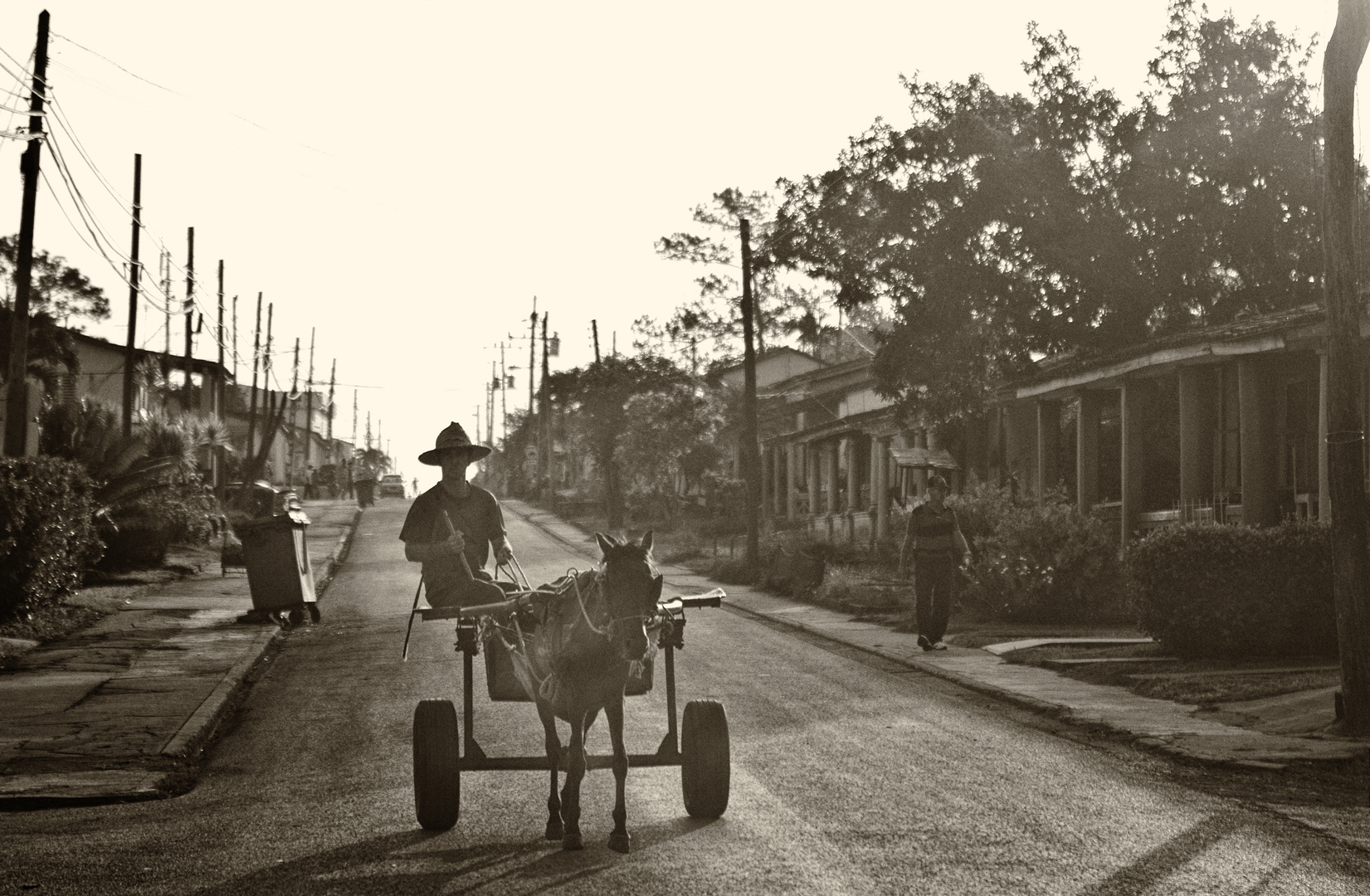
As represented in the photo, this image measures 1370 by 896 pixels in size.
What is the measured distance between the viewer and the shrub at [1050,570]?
19859 mm

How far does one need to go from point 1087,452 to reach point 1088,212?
16.6ft

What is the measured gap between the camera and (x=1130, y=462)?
24578 mm

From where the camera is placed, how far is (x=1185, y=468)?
75.0 feet

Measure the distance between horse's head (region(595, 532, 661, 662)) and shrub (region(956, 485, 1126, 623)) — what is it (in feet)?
46.3

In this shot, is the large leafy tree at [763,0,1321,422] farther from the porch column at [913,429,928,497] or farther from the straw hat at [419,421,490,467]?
the straw hat at [419,421,490,467]

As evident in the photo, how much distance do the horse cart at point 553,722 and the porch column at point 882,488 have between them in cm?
2668

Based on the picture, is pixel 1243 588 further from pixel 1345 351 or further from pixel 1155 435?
pixel 1155 435

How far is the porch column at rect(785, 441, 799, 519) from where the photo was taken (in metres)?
50.0

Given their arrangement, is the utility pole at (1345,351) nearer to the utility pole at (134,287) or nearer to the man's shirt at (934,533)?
the man's shirt at (934,533)

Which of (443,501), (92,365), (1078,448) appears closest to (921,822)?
(443,501)

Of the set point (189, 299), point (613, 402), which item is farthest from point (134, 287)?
point (613, 402)

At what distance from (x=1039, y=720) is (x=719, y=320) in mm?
26248

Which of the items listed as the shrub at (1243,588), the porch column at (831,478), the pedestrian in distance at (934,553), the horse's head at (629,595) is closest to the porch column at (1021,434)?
the porch column at (831,478)

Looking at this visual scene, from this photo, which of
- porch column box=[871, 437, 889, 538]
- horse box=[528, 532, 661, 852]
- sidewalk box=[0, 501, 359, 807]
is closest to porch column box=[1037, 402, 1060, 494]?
porch column box=[871, 437, 889, 538]
